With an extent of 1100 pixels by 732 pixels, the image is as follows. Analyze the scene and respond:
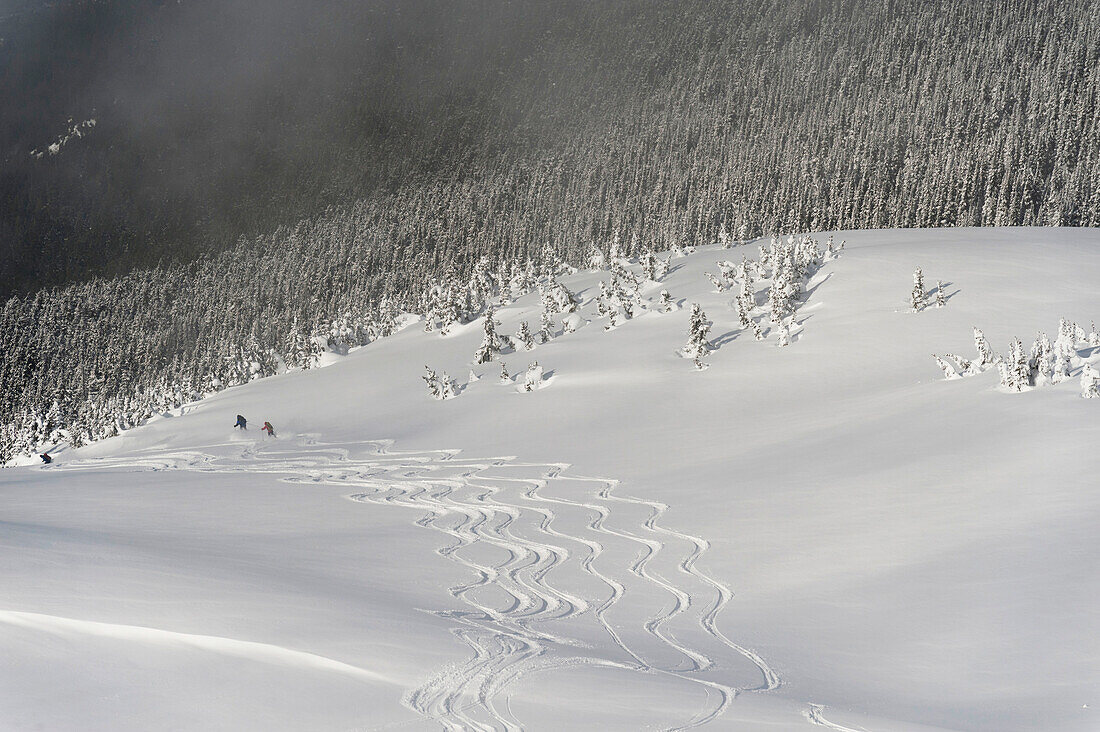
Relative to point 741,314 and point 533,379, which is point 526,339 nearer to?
point 533,379

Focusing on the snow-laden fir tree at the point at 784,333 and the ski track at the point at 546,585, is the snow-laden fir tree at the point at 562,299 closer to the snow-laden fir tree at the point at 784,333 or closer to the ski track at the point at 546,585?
the snow-laden fir tree at the point at 784,333

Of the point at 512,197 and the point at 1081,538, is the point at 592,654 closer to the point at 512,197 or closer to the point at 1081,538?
the point at 1081,538

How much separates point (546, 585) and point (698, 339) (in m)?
11.5

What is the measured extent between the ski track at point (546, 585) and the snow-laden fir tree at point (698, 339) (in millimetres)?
5691

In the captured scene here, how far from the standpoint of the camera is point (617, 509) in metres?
9.23

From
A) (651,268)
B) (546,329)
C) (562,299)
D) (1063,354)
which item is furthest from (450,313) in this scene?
(1063,354)

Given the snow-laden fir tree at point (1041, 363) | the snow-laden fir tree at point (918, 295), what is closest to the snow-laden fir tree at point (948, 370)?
the snow-laden fir tree at point (1041, 363)

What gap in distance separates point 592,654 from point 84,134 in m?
208

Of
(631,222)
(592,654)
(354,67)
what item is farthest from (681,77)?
(592,654)

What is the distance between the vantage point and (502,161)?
119000 mm

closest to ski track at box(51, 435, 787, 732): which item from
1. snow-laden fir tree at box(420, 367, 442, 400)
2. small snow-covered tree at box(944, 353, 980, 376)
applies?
small snow-covered tree at box(944, 353, 980, 376)

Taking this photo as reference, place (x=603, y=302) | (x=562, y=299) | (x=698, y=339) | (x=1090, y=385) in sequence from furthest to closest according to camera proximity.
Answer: (x=562, y=299) → (x=603, y=302) → (x=698, y=339) → (x=1090, y=385)

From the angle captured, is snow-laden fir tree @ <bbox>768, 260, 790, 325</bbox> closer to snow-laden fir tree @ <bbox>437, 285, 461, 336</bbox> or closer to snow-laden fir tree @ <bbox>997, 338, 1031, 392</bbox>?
snow-laden fir tree @ <bbox>997, 338, 1031, 392</bbox>

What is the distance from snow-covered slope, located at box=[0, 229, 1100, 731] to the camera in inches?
152
